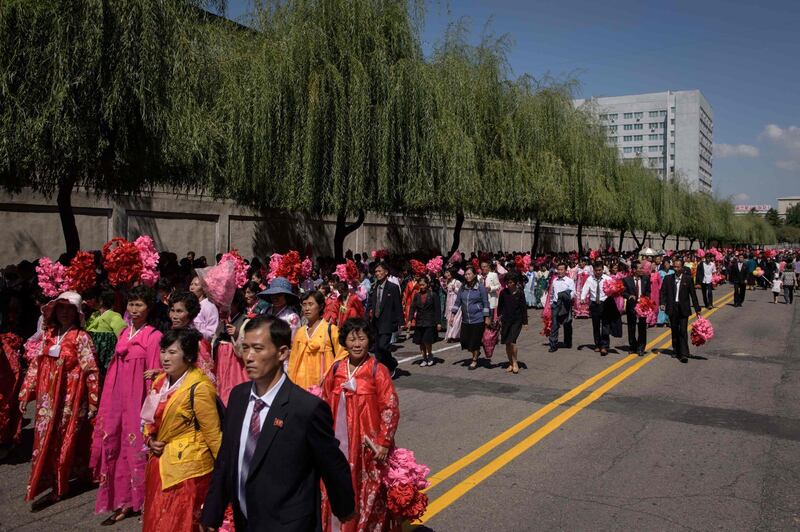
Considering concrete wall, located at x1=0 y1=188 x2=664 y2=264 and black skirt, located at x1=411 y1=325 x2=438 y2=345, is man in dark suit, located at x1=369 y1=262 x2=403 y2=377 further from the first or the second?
concrete wall, located at x1=0 y1=188 x2=664 y2=264

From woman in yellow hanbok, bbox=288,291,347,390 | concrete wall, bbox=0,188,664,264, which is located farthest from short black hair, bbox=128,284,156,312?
concrete wall, bbox=0,188,664,264

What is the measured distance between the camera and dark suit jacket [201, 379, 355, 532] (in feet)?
9.15

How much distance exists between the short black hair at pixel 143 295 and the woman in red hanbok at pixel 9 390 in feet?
7.49

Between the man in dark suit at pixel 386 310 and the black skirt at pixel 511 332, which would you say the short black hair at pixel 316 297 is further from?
the black skirt at pixel 511 332

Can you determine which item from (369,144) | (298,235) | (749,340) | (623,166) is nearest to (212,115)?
(369,144)

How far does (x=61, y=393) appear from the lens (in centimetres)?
557

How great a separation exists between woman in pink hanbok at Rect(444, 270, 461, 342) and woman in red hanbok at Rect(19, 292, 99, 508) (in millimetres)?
9258

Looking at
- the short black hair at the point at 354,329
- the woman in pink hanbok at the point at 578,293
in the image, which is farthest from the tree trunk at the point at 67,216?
the woman in pink hanbok at the point at 578,293

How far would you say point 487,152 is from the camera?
23.6m

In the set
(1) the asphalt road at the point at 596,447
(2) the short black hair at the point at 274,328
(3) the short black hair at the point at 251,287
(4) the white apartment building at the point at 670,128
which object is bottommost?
(1) the asphalt road at the point at 596,447

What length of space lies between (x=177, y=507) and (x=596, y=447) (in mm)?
4496

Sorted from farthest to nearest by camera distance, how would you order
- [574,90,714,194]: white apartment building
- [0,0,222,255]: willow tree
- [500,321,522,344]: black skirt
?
1. [574,90,714,194]: white apartment building
2. [500,321,522,344]: black skirt
3. [0,0,222,255]: willow tree

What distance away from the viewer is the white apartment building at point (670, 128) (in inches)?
4896

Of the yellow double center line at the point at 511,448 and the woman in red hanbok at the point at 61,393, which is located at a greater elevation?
the woman in red hanbok at the point at 61,393
